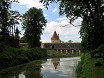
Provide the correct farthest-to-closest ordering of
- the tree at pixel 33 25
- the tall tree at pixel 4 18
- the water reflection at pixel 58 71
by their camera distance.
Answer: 1. the tree at pixel 33 25
2. the tall tree at pixel 4 18
3. the water reflection at pixel 58 71

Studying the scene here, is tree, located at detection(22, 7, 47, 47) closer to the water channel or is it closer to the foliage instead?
the foliage

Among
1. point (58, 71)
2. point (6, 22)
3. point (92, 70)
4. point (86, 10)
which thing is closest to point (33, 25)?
point (6, 22)

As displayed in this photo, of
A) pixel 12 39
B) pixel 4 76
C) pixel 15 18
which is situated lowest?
pixel 4 76

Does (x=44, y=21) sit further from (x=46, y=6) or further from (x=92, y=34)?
(x=46, y=6)

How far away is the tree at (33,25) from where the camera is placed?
4163 inches

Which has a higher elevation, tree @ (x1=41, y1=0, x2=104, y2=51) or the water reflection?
tree @ (x1=41, y1=0, x2=104, y2=51)

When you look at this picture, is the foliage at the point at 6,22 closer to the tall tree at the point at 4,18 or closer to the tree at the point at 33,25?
the tall tree at the point at 4,18

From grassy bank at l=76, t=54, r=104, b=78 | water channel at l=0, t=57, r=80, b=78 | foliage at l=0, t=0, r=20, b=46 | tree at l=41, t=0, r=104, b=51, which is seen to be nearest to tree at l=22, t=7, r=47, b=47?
foliage at l=0, t=0, r=20, b=46

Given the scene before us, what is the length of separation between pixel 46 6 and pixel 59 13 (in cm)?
583

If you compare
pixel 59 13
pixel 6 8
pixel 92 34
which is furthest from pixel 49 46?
pixel 59 13

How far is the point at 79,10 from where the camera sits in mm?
24297

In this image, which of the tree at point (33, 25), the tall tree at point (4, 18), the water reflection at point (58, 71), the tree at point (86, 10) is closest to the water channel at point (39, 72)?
the water reflection at point (58, 71)

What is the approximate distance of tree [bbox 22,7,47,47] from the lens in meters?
106

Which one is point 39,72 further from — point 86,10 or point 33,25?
point 33,25
